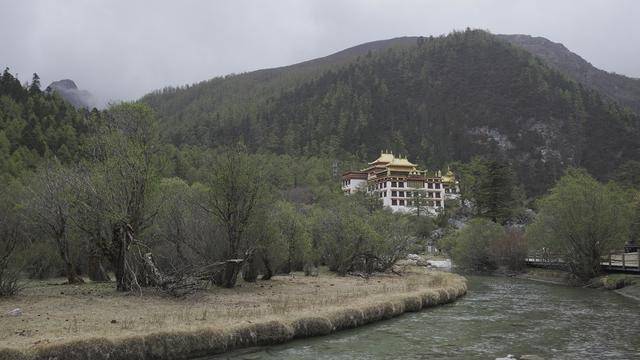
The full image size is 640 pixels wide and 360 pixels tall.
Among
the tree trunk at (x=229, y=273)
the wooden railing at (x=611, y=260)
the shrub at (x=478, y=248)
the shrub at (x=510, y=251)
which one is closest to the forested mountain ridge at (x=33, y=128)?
the tree trunk at (x=229, y=273)

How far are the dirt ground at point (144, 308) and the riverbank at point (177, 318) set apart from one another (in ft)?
0.11

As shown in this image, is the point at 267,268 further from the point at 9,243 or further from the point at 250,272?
the point at 9,243

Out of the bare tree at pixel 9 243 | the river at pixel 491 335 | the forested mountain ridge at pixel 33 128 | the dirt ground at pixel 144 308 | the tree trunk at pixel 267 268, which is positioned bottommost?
the river at pixel 491 335

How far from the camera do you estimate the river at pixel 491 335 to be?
64.2ft

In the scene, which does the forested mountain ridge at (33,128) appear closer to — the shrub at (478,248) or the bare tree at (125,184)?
the bare tree at (125,184)

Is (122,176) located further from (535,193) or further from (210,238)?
(535,193)

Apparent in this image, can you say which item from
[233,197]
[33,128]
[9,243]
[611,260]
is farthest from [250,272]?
[33,128]

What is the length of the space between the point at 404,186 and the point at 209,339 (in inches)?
4555

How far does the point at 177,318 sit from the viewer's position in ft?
68.0

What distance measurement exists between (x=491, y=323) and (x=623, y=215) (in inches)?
1018

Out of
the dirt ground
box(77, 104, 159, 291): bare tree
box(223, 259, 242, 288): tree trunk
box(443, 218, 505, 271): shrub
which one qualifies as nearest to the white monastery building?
box(443, 218, 505, 271): shrub

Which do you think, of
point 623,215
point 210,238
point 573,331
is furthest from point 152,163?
point 623,215

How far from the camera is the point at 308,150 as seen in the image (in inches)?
7662

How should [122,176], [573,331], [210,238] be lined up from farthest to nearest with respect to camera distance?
1. [210,238]
2. [122,176]
3. [573,331]
